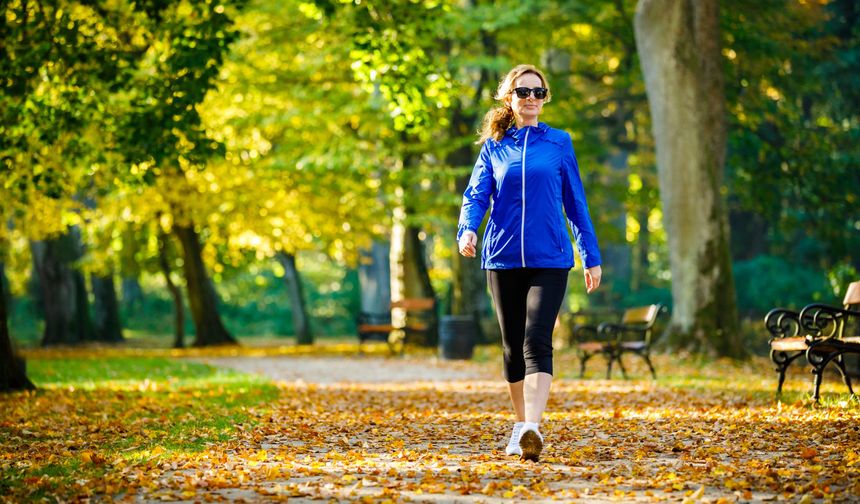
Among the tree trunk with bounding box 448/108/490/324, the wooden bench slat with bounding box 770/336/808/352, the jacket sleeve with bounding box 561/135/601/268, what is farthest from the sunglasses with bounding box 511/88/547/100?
the tree trunk with bounding box 448/108/490/324

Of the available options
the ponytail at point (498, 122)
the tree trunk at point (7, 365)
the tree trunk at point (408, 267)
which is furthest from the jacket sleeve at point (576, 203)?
the tree trunk at point (408, 267)

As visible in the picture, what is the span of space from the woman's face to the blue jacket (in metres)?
0.08

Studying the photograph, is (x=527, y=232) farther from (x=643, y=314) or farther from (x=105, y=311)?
(x=105, y=311)

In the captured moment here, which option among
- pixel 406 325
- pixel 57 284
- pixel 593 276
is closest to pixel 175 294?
pixel 57 284

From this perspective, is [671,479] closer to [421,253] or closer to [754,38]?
[754,38]

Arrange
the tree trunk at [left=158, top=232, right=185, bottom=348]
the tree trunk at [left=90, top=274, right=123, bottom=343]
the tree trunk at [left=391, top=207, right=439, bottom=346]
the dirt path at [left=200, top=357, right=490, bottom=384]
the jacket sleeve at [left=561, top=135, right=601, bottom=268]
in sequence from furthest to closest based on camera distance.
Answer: the tree trunk at [left=90, top=274, right=123, bottom=343]
the tree trunk at [left=158, top=232, right=185, bottom=348]
the tree trunk at [left=391, top=207, right=439, bottom=346]
the dirt path at [left=200, top=357, right=490, bottom=384]
the jacket sleeve at [left=561, top=135, right=601, bottom=268]

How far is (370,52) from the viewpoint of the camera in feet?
40.9

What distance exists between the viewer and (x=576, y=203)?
663 centimetres

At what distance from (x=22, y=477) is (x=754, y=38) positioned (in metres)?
18.1

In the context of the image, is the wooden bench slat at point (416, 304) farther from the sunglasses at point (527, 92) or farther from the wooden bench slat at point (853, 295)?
the sunglasses at point (527, 92)

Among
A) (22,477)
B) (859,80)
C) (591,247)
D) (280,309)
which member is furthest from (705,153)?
(280,309)

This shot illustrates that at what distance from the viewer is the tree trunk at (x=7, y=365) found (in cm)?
1169

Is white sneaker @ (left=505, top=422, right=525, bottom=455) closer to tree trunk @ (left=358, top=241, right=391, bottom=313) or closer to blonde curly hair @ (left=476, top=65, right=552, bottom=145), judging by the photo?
blonde curly hair @ (left=476, top=65, right=552, bottom=145)

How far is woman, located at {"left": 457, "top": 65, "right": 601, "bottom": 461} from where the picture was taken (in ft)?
21.1
